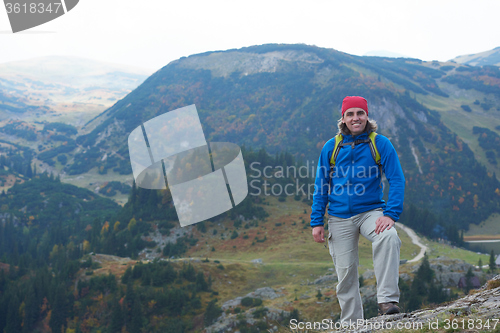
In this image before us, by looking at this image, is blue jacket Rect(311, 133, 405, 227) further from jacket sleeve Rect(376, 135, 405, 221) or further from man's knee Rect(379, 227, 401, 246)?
man's knee Rect(379, 227, 401, 246)

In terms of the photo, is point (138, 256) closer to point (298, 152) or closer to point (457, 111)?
point (298, 152)

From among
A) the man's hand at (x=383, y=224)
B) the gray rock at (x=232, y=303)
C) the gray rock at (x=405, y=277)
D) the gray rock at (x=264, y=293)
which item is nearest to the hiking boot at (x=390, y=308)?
the man's hand at (x=383, y=224)

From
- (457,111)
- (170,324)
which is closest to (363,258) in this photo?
(170,324)

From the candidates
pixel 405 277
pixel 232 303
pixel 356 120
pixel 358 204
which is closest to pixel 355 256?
pixel 358 204

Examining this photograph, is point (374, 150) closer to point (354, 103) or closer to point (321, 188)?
point (354, 103)

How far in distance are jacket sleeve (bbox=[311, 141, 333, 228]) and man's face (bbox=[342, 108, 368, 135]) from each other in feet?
1.29

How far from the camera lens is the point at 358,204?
4.63 meters

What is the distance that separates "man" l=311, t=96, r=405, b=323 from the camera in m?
4.31

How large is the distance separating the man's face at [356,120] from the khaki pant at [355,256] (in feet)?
3.45

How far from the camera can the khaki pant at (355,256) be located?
425 centimetres

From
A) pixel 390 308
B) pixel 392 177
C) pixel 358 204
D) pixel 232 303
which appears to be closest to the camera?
pixel 390 308

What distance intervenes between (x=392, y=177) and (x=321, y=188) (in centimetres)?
94

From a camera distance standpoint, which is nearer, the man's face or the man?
the man

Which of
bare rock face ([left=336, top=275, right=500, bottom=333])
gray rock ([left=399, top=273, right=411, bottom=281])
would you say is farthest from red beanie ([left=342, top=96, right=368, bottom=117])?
gray rock ([left=399, top=273, right=411, bottom=281])
